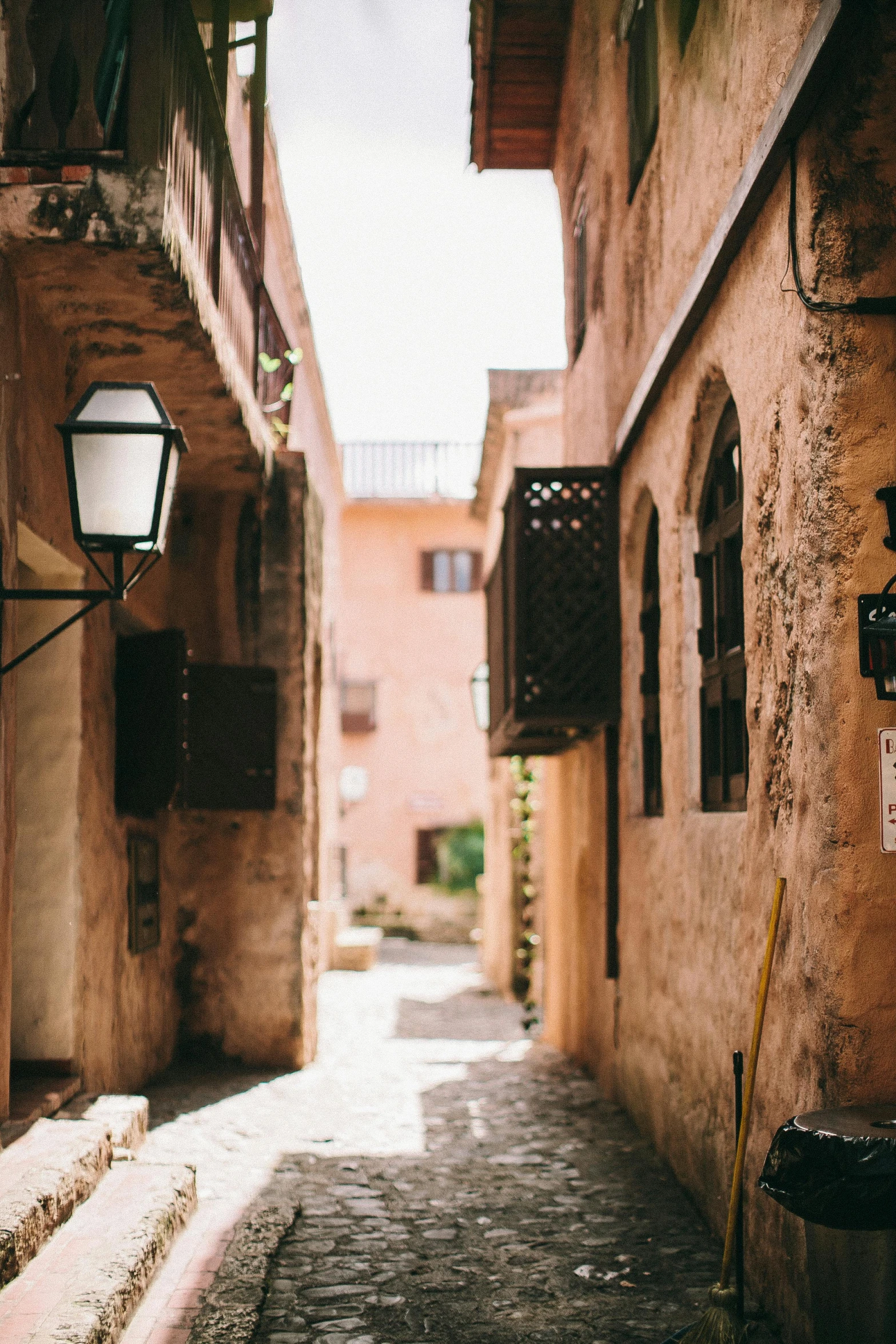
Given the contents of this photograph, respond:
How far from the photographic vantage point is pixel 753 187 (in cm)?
447

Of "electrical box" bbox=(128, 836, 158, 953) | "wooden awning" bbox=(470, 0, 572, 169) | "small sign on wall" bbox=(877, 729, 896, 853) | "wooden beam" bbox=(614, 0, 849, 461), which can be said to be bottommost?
"electrical box" bbox=(128, 836, 158, 953)

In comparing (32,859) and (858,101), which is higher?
(858,101)

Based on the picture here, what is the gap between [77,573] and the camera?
20.6 feet

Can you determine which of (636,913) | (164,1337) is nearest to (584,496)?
(636,913)

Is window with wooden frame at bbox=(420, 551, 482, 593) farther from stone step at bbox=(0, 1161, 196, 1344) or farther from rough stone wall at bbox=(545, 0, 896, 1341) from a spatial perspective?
stone step at bbox=(0, 1161, 196, 1344)

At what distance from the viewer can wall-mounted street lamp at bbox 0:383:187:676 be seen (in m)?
4.55

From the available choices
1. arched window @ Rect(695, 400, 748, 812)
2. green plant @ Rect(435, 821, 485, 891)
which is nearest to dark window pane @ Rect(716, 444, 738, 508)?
arched window @ Rect(695, 400, 748, 812)

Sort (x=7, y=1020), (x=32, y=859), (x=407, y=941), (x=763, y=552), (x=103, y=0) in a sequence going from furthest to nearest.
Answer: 1. (x=407, y=941)
2. (x=32, y=859)
3. (x=103, y=0)
4. (x=7, y=1020)
5. (x=763, y=552)

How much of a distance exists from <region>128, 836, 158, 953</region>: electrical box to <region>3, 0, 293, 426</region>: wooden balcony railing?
308cm

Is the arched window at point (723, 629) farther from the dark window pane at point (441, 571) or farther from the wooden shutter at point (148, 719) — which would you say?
the dark window pane at point (441, 571)

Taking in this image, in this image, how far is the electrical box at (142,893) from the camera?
24.4 ft

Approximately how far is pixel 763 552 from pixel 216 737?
4.81 m

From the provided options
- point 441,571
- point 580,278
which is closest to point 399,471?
point 441,571

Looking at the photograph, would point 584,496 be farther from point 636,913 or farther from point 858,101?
point 858,101
